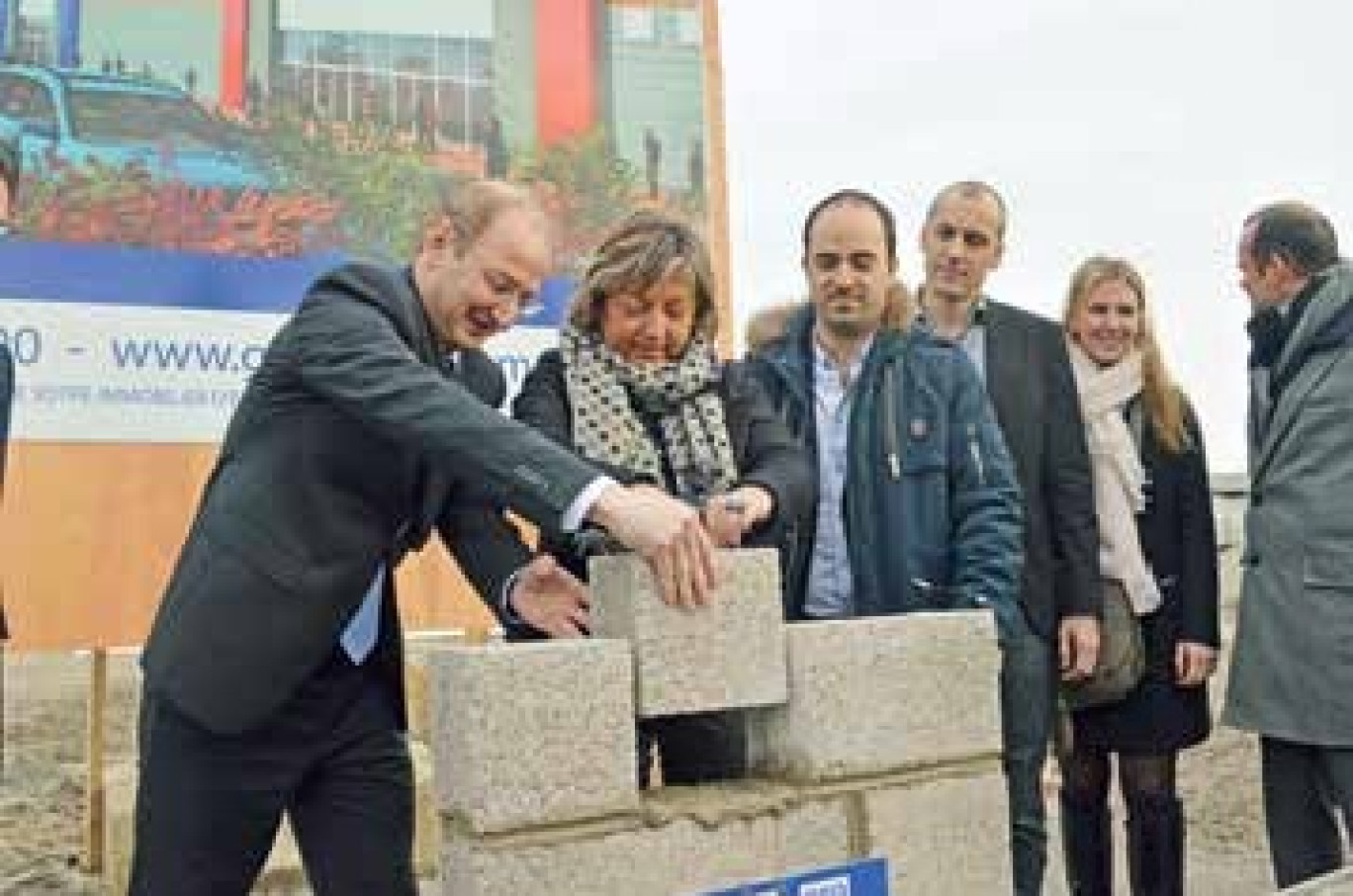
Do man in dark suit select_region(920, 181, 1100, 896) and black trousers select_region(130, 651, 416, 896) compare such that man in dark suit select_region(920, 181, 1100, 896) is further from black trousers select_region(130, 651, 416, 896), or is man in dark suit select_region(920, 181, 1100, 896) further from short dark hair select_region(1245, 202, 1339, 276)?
black trousers select_region(130, 651, 416, 896)

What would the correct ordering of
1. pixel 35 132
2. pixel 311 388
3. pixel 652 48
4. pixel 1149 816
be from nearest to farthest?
pixel 311 388 < pixel 1149 816 < pixel 35 132 < pixel 652 48

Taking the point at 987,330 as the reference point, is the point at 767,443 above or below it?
below

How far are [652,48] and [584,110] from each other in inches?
14.0

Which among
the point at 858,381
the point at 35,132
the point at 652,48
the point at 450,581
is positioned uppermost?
the point at 652,48

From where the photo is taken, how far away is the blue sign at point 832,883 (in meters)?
2.39

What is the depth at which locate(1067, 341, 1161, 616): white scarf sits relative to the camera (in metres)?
4.17

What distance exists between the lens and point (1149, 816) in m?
4.36

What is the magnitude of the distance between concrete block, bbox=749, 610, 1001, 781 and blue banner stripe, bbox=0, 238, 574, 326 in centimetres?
269

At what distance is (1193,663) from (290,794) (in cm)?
252

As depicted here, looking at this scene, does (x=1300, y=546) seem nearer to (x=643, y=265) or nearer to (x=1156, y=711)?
(x=1156, y=711)

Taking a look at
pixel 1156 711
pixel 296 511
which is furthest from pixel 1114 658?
pixel 296 511

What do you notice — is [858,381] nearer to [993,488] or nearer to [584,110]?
[993,488]

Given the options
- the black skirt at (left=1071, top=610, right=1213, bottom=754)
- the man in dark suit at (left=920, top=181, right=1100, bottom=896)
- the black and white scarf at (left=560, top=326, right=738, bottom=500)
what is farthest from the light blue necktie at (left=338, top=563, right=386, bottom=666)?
the black skirt at (left=1071, top=610, right=1213, bottom=754)

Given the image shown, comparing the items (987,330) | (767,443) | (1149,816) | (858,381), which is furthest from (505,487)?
(1149,816)
